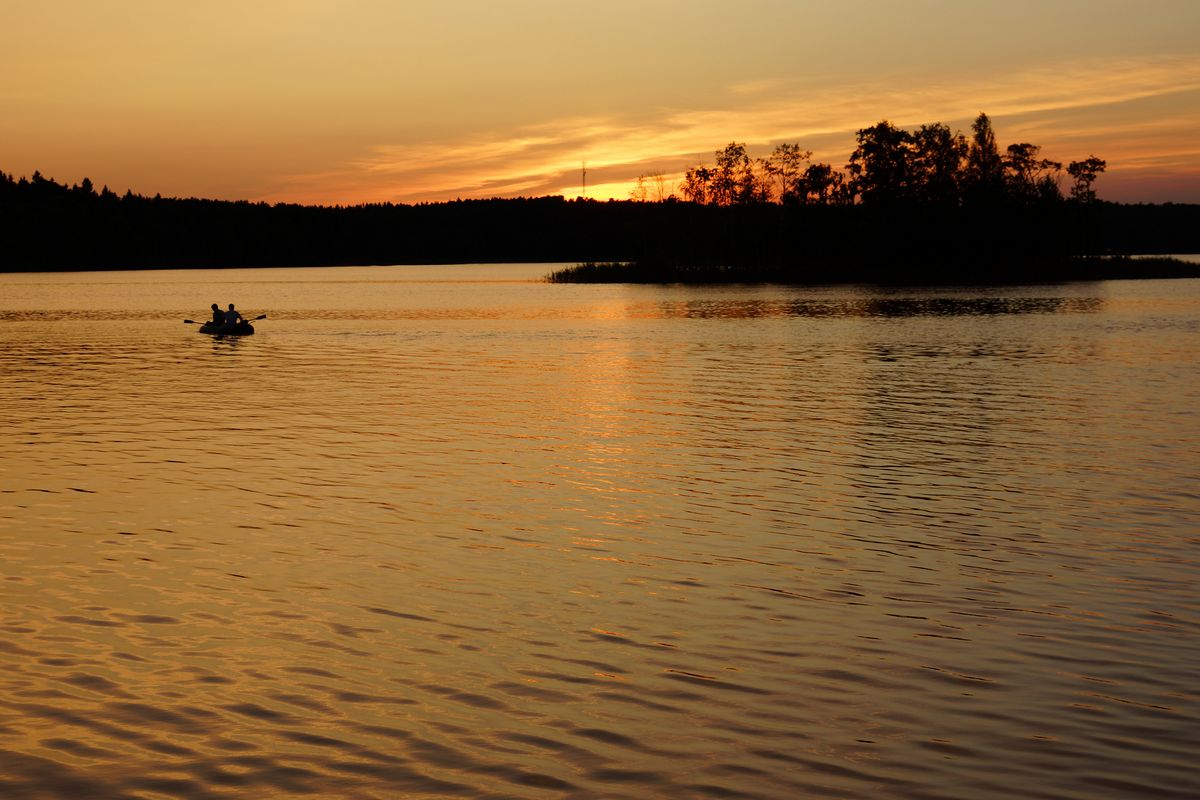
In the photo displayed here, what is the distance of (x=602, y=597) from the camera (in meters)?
16.0

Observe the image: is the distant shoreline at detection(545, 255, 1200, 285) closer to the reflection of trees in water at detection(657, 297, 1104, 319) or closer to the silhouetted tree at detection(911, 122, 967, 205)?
the silhouetted tree at detection(911, 122, 967, 205)

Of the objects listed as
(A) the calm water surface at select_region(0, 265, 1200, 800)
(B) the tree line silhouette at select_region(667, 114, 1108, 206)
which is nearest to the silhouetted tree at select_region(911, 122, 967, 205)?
(B) the tree line silhouette at select_region(667, 114, 1108, 206)

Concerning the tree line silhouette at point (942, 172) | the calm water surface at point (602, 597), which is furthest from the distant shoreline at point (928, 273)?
the calm water surface at point (602, 597)

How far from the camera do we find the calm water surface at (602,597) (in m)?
10.4

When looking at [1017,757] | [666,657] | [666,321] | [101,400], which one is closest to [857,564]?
[666,657]

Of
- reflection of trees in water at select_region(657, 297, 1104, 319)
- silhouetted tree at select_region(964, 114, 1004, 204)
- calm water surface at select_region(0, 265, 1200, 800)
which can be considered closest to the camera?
calm water surface at select_region(0, 265, 1200, 800)

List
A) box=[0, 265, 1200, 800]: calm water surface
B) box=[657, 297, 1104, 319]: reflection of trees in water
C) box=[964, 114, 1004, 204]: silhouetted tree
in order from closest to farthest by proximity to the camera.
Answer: box=[0, 265, 1200, 800]: calm water surface < box=[657, 297, 1104, 319]: reflection of trees in water < box=[964, 114, 1004, 204]: silhouetted tree

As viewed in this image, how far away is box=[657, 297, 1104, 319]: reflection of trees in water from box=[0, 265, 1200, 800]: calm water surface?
57909 mm

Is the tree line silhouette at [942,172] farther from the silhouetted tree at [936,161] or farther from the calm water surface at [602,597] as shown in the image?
the calm water surface at [602,597]

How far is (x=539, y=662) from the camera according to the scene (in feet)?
43.3

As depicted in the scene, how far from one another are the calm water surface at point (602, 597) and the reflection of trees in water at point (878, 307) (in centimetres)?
5791

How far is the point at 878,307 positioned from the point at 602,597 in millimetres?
97465

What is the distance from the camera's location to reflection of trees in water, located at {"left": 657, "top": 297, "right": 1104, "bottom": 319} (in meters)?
99.1

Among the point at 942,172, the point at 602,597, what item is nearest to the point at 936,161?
the point at 942,172
